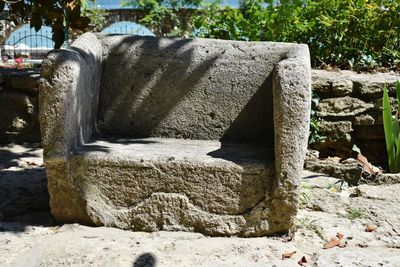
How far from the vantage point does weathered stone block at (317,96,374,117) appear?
435cm

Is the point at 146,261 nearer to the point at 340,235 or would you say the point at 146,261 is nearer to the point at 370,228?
the point at 340,235

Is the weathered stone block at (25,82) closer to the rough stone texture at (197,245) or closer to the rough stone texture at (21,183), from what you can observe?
the rough stone texture at (21,183)

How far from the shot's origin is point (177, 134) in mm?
3066

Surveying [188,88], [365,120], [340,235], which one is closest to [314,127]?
[365,120]

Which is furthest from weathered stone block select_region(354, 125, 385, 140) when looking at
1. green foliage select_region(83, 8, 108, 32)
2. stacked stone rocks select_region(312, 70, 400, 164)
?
green foliage select_region(83, 8, 108, 32)

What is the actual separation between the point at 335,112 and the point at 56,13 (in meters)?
2.28

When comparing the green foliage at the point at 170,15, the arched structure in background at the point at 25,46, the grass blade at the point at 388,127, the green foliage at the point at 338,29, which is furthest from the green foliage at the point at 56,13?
the green foliage at the point at 170,15

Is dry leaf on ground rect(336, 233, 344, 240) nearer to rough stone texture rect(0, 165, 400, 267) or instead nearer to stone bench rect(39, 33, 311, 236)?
rough stone texture rect(0, 165, 400, 267)

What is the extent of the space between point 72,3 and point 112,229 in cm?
173

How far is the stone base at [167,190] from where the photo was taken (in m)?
2.47

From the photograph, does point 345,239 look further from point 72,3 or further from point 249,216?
point 72,3

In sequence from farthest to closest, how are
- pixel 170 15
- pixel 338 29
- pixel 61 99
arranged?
pixel 170 15 → pixel 338 29 → pixel 61 99

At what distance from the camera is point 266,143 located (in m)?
3.00

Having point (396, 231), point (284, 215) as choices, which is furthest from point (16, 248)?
point (396, 231)
